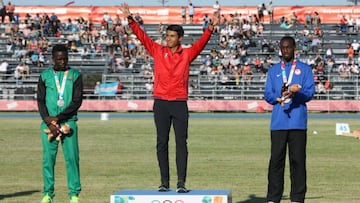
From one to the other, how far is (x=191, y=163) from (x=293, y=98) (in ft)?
26.8

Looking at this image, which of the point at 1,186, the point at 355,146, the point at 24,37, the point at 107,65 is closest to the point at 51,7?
the point at 24,37

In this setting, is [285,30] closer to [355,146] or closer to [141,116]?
[141,116]

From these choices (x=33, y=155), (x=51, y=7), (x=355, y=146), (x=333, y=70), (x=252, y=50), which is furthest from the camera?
(x=51, y=7)

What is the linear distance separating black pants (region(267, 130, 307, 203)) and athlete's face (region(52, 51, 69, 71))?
273 cm

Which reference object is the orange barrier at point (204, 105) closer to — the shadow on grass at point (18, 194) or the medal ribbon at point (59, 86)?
the shadow on grass at point (18, 194)

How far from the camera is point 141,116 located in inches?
1606

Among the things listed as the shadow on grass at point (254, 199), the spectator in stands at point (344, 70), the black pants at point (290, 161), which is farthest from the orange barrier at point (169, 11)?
the black pants at point (290, 161)

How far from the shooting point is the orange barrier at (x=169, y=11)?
2340 inches

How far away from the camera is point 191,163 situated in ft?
63.9

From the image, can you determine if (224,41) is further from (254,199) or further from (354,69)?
(254,199)

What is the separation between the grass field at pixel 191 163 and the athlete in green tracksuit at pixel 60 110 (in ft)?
5.41

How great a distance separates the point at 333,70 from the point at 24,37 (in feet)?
57.8

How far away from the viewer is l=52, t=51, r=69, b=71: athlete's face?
1175cm

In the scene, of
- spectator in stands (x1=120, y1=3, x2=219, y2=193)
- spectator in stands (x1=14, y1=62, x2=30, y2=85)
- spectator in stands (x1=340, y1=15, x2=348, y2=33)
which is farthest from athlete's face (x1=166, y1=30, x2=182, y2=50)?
spectator in stands (x1=340, y1=15, x2=348, y2=33)
